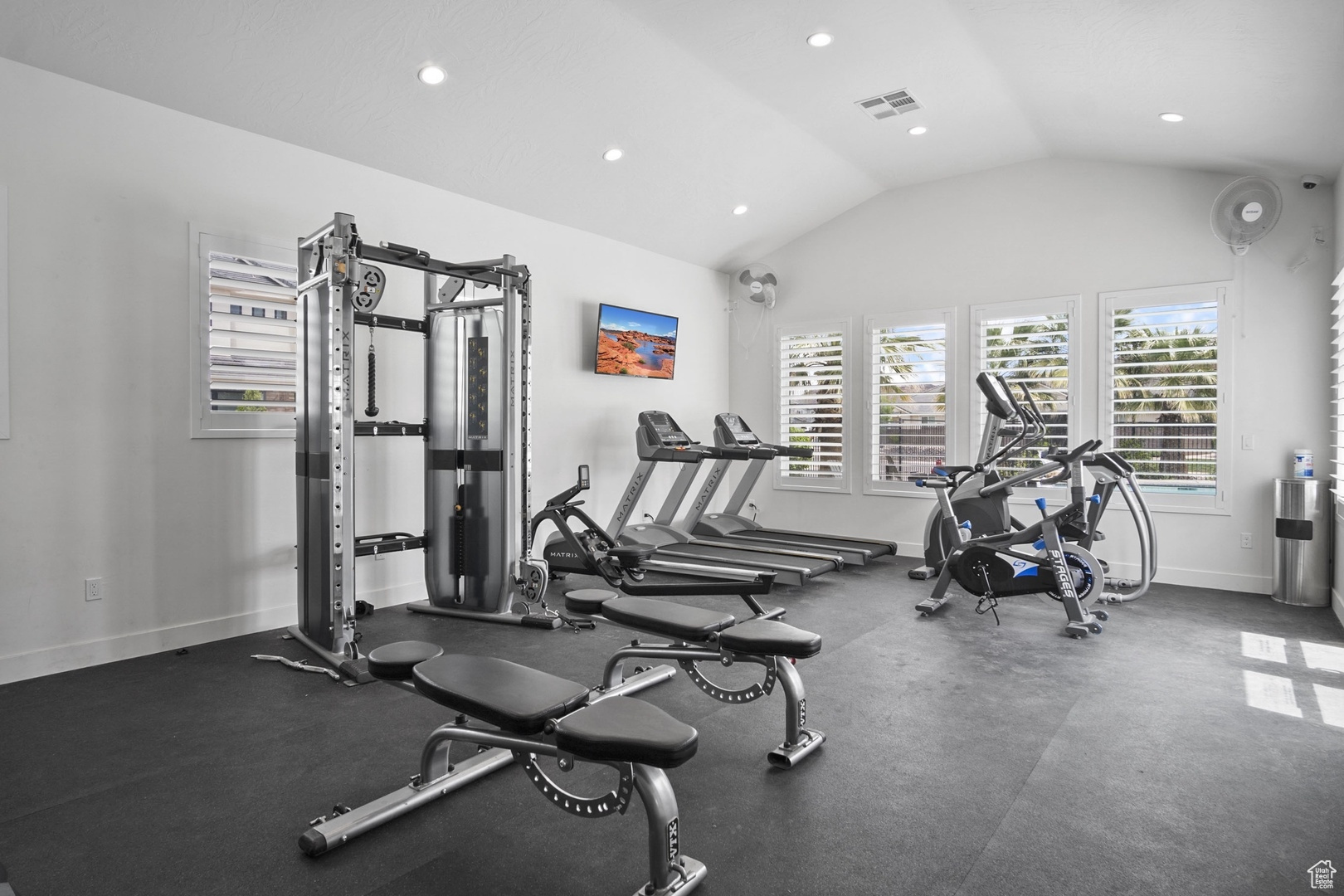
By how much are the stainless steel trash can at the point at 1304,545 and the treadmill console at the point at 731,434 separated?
3.70m

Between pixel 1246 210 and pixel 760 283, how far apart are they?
388cm

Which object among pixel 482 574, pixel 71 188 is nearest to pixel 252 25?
pixel 71 188

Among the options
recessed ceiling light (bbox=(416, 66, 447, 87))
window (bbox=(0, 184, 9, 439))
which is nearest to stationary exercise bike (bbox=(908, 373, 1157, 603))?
recessed ceiling light (bbox=(416, 66, 447, 87))

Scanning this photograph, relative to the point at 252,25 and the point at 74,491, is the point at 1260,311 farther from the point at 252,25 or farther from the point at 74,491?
the point at 74,491

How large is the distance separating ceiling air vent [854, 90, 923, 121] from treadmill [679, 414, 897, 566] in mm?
2607

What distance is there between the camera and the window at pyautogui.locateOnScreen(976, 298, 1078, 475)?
5.82m

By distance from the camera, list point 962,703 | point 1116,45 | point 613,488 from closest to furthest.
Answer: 1. point 962,703
2. point 1116,45
3. point 613,488

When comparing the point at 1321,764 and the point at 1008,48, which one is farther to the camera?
the point at 1008,48

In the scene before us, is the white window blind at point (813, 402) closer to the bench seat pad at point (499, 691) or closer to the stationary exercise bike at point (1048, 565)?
the stationary exercise bike at point (1048, 565)

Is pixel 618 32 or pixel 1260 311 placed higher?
pixel 618 32

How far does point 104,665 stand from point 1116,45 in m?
6.03

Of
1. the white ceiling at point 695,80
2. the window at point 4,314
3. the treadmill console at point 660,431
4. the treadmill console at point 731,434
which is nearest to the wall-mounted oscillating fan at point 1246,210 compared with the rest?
the white ceiling at point 695,80

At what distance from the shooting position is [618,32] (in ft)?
13.3

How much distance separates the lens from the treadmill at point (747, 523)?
595cm
